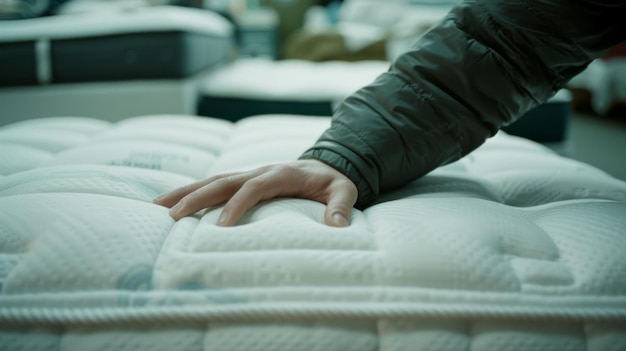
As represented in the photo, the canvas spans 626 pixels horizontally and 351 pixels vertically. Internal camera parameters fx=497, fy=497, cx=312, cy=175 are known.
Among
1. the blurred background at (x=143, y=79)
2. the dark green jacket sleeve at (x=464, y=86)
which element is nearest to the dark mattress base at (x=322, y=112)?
the blurred background at (x=143, y=79)

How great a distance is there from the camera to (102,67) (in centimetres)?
137

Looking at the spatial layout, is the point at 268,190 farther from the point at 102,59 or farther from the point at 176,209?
the point at 102,59

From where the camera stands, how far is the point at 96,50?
4.42 ft

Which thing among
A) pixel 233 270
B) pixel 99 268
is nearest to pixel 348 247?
pixel 233 270

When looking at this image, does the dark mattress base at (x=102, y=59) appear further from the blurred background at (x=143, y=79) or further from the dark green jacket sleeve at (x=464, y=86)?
the dark green jacket sleeve at (x=464, y=86)

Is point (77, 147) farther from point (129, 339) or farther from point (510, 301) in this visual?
point (510, 301)

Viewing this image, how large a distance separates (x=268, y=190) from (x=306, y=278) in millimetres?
137

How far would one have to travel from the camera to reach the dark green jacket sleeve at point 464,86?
1.79ft

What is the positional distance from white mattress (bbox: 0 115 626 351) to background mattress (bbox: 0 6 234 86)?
Result: 946 mm

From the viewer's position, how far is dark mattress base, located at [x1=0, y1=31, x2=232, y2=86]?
→ 1.34 m

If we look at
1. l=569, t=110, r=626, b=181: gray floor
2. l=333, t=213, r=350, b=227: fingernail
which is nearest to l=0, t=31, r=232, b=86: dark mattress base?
l=333, t=213, r=350, b=227: fingernail

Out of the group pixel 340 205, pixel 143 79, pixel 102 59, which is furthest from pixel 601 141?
pixel 340 205

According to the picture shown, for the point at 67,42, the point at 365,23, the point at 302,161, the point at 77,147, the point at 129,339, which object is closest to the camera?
the point at 129,339

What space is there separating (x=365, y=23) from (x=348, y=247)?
3074 millimetres
